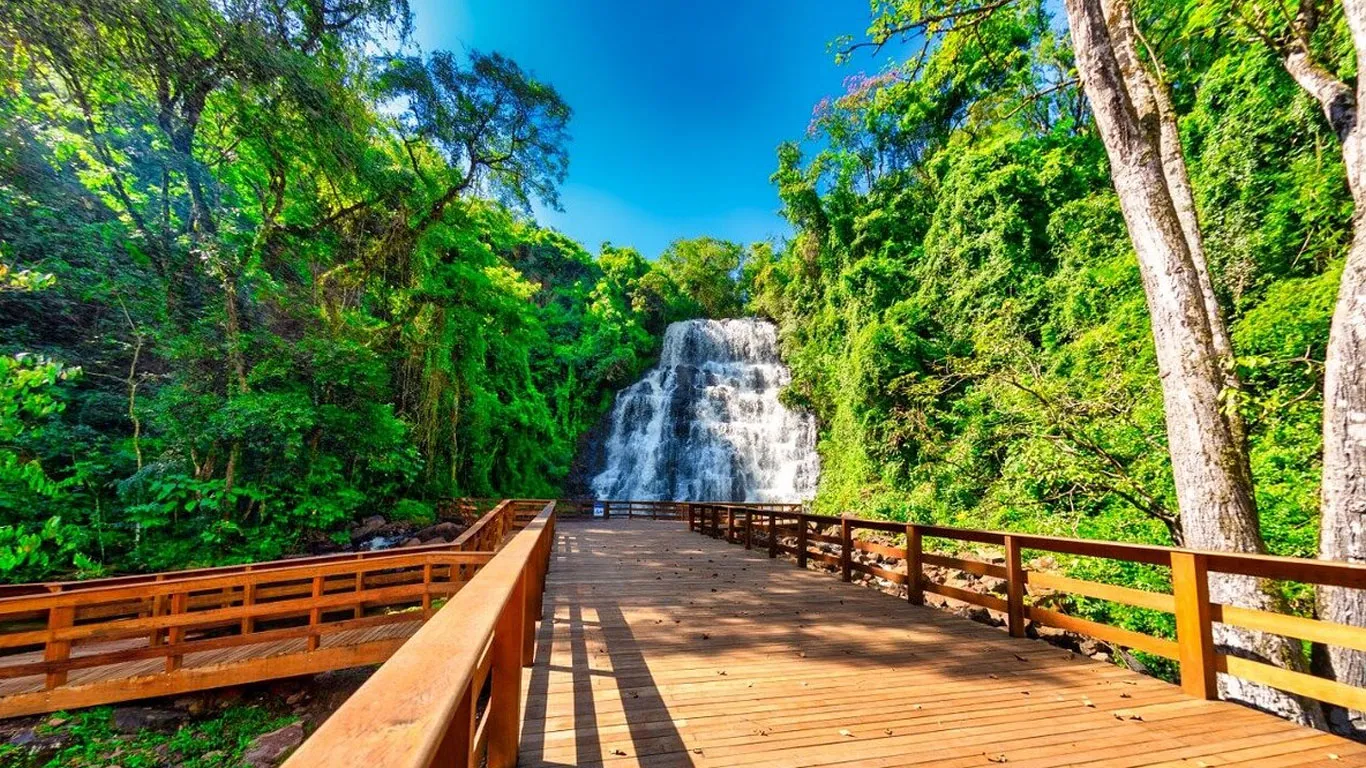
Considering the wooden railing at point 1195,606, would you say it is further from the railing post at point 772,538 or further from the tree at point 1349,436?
the railing post at point 772,538

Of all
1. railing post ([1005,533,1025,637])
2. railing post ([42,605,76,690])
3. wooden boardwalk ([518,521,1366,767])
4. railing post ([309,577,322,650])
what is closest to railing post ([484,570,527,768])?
wooden boardwalk ([518,521,1366,767])

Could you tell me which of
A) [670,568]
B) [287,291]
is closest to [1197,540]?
[670,568]

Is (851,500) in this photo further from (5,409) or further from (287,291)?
(5,409)

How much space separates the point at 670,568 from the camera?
6.91 meters

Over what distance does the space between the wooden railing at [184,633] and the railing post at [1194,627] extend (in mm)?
4570

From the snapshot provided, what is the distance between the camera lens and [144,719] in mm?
4766

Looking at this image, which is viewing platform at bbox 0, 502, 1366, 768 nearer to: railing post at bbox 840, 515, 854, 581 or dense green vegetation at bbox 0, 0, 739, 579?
railing post at bbox 840, 515, 854, 581

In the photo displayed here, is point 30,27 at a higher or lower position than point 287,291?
higher

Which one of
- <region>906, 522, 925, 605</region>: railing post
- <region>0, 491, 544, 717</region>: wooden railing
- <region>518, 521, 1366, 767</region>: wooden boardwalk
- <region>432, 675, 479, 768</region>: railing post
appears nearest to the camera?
<region>432, 675, 479, 768</region>: railing post

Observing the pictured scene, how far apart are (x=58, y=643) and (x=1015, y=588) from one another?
322 inches

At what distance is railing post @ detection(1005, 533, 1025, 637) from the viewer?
3865 millimetres

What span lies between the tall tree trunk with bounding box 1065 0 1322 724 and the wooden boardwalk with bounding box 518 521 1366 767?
1.03m

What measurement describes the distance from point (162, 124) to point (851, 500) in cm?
1646

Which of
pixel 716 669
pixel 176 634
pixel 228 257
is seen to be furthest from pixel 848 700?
pixel 228 257
